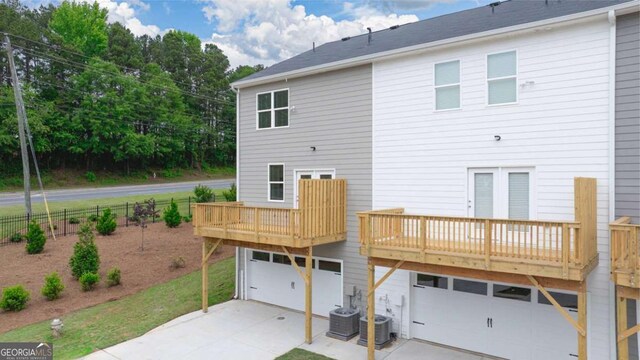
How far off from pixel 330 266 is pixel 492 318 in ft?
14.0

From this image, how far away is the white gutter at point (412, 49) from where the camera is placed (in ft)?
23.2

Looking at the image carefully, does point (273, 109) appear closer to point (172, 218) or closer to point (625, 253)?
point (625, 253)

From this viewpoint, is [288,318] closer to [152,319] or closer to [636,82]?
[152,319]

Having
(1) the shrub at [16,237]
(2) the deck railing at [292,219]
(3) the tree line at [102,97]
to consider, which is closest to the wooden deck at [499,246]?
(2) the deck railing at [292,219]

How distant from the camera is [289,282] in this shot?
38.5 feet

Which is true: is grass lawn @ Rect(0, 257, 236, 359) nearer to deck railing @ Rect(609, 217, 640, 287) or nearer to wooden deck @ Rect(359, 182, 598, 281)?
wooden deck @ Rect(359, 182, 598, 281)

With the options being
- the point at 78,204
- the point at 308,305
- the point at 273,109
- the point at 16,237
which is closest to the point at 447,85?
the point at 273,109

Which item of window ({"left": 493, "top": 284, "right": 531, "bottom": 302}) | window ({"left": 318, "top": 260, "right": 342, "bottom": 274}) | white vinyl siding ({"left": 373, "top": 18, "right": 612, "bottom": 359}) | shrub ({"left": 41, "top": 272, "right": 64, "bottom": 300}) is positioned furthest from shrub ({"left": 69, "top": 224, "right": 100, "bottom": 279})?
window ({"left": 493, "top": 284, "right": 531, "bottom": 302})

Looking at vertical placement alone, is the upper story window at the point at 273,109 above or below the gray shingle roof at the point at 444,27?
below

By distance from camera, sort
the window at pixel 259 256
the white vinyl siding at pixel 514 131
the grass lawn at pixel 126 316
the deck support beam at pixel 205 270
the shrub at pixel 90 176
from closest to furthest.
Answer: the white vinyl siding at pixel 514 131 → the grass lawn at pixel 126 316 → the deck support beam at pixel 205 270 → the window at pixel 259 256 → the shrub at pixel 90 176

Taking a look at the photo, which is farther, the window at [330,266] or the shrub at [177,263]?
the shrub at [177,263]

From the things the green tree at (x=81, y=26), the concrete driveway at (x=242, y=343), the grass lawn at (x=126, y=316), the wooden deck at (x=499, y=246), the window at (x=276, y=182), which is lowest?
the concrete driveway at (x=242, y=343)

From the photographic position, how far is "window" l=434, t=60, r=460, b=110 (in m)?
8.85

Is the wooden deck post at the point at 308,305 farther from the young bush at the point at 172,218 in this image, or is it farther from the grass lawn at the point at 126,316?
the young bush at the point at 172,218
